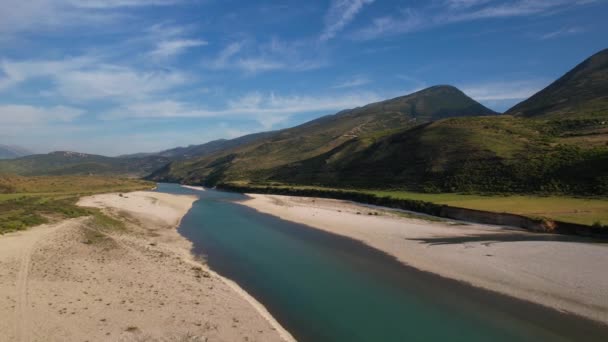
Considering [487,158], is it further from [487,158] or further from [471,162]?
[471,162]

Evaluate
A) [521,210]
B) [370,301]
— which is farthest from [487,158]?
[370,301]

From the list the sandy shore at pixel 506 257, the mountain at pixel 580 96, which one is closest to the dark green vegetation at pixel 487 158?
the mountain at pixel 580 96

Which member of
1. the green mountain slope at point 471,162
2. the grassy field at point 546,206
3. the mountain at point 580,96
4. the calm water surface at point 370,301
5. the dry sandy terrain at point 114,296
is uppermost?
the mountain at point 580,96

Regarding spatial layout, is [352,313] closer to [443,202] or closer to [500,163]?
[443,202]

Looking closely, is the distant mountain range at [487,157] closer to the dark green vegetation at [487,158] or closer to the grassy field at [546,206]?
the dark green vegetation at [487,158]

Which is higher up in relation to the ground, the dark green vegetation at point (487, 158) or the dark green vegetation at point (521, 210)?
the dark green vegetation at point (487, 158)

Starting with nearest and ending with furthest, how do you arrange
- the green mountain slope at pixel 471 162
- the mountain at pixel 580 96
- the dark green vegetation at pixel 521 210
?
the dark green vegetation at pixel 521 210 < the green mountain slope at pixel 471 162 < the mountain at pixel 580 96
